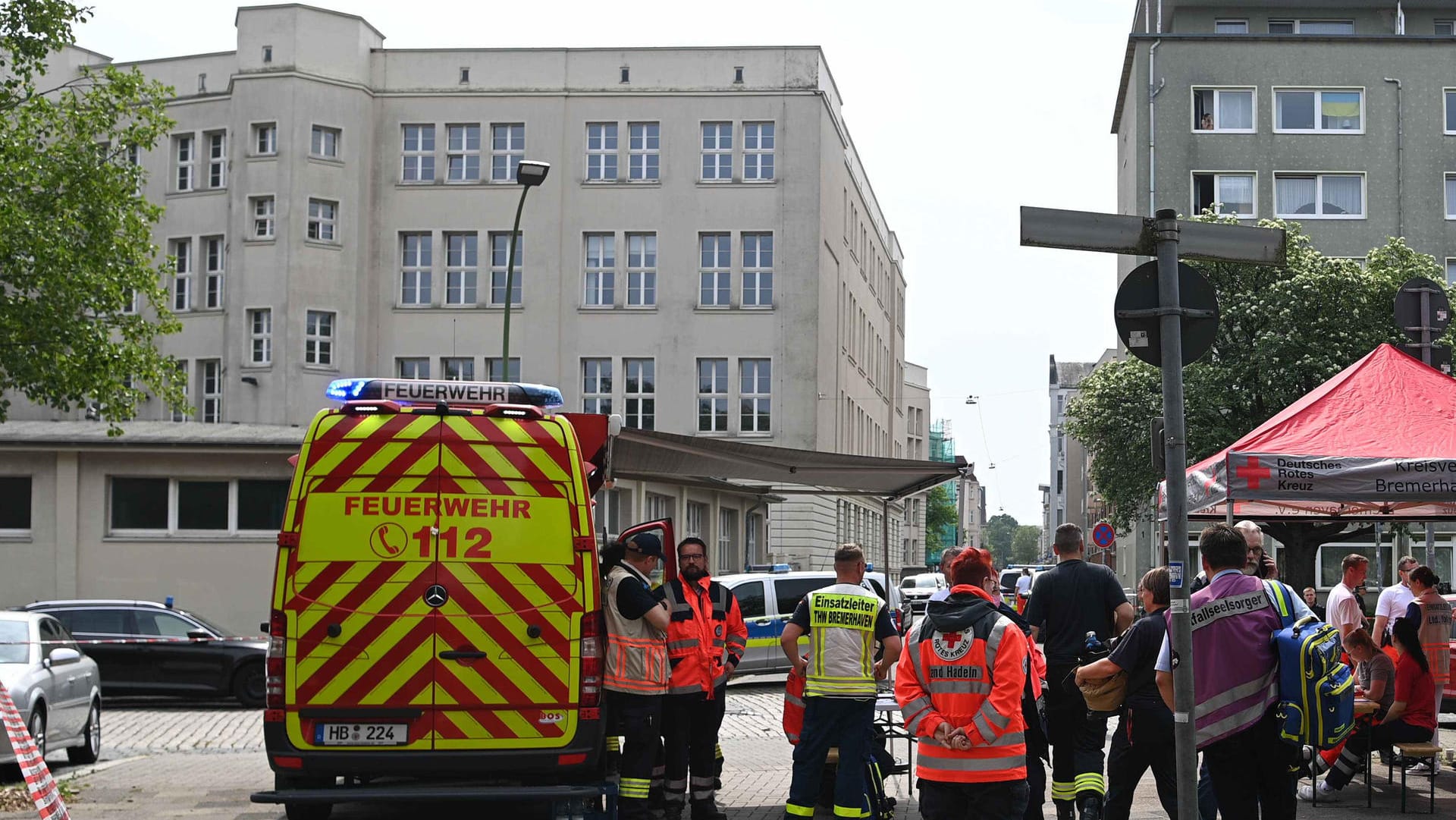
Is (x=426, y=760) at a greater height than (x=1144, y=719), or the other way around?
(x=1144, y=719)

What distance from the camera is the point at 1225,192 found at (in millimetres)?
54656

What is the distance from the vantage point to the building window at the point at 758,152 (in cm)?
5228

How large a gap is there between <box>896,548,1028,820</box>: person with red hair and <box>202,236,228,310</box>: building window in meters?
47.1

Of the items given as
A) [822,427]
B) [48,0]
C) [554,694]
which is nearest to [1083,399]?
[822,427]

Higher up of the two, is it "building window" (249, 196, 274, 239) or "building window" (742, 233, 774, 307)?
"building window" (249, 196, 274, 239)

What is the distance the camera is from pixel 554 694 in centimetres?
944

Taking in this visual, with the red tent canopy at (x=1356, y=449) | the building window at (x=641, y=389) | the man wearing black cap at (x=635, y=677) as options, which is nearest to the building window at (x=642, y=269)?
the building window at (x=641, y=389)

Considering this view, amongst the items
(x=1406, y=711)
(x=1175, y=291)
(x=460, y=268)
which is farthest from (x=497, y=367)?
(x=1175, y=291)

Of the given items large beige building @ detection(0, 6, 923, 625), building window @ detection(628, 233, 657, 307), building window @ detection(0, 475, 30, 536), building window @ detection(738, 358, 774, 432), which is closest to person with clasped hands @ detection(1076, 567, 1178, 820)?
building window @ detection(0, 475, 30, 536)

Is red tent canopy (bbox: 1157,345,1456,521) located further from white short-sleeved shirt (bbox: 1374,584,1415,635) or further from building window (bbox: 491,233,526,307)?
building window (bbox: 491,233,526,307)

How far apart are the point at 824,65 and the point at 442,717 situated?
A: 46.1 m

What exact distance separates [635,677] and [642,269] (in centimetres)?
4269

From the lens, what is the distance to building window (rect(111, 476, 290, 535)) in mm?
32938

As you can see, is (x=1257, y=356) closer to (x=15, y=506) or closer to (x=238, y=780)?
(x=15, y=506)
